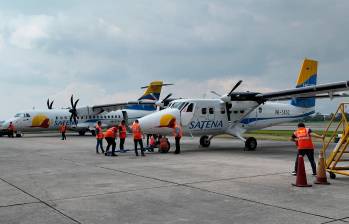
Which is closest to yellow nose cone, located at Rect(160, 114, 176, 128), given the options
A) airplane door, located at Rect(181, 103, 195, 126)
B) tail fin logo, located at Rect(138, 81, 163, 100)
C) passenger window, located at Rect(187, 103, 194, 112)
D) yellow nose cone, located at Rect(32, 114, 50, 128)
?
airplane door, located at Rect(181, 103, 195, 126)

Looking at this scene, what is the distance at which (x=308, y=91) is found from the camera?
1775cm

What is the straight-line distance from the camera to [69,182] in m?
9.52

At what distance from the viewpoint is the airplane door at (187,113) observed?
19.0 metres

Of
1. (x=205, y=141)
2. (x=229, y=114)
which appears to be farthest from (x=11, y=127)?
(x=229, y=114)

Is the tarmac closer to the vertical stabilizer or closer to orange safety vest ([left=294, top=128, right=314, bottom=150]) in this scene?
A: orange safety vest ([left=294, top=128, right=314, bottom=150])

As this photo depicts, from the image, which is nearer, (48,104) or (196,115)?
(196,115)

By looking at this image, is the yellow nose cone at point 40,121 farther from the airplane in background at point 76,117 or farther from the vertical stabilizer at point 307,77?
the vertical stabilizer at point 307,77

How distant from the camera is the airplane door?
19005 mm

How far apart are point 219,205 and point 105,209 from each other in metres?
2.12

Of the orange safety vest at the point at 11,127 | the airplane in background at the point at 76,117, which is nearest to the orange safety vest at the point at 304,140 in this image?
the airplane in background at the point at 76,117

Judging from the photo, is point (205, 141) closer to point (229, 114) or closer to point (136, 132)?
point (229, 114)

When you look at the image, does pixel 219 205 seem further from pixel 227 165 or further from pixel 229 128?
pixel 229 128

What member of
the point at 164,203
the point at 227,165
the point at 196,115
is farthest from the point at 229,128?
the point at 164,203

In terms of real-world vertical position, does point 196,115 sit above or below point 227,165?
above
